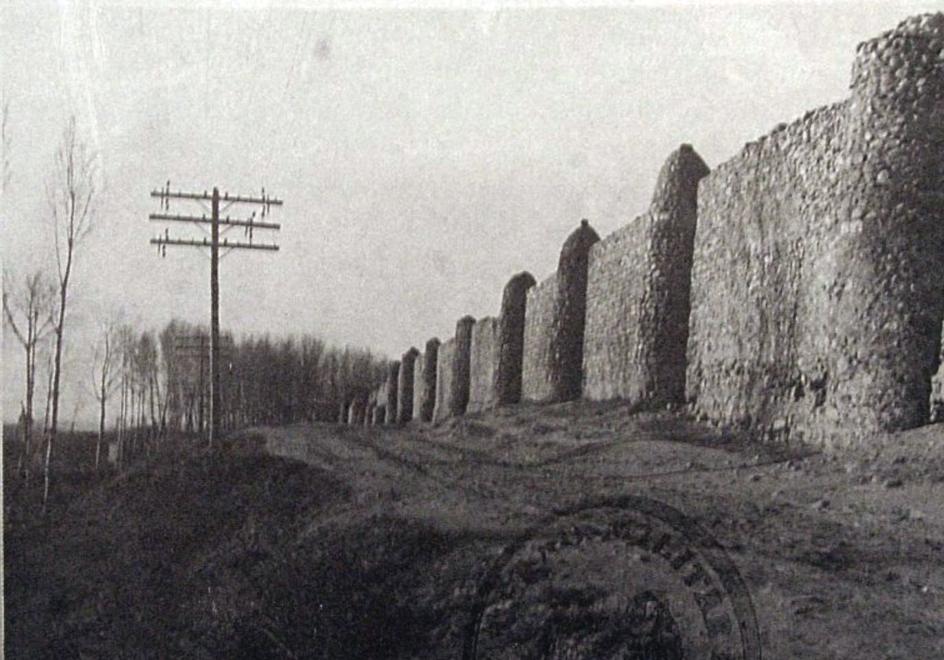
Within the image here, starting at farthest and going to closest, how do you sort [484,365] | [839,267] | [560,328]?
1. [484,365]
2. [560,328]
3. [839,267]

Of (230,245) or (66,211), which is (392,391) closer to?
(230,245)

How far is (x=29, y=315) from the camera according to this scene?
2711mm

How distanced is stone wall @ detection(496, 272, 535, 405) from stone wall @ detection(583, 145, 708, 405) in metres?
0.22

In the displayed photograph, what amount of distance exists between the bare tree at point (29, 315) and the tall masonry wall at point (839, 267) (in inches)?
78.0

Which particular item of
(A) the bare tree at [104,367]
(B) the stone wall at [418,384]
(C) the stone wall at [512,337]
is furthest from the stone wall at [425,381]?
(A) the bare tree at [104,367]

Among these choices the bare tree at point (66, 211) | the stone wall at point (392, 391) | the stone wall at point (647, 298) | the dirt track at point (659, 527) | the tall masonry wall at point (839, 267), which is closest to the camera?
the dirt track at point (659, 527)

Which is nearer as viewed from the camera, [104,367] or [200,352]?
[200,352]

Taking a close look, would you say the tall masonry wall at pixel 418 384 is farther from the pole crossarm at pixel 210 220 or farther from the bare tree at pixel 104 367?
the bare tree at pixel 104 367

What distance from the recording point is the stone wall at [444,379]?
246 cm

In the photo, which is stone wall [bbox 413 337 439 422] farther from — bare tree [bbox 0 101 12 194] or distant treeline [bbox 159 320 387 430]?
bare tree [bbox 0 101 12 194]

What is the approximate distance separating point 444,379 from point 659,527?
84cm

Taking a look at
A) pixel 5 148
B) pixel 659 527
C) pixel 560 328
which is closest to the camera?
pixel 659 527

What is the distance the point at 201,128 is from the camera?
2.60 metres

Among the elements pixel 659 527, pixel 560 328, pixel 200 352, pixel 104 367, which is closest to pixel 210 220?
pixel 200 352
